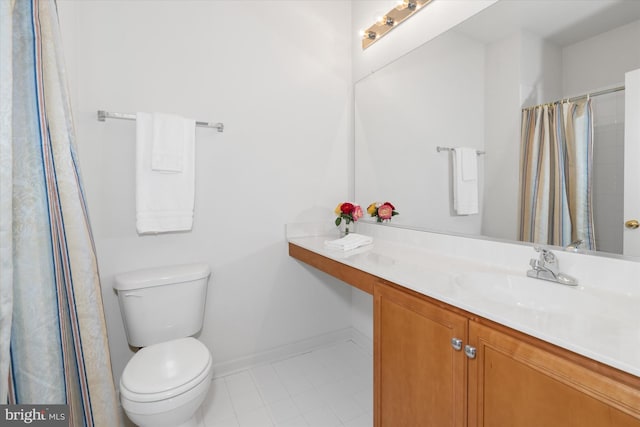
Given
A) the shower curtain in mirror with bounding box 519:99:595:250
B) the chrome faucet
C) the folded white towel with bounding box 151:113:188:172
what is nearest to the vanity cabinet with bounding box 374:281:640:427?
the chrome faucet

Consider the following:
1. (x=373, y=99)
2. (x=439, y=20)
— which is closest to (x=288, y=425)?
(x=373, y=99)

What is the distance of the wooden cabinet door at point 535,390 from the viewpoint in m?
0.61

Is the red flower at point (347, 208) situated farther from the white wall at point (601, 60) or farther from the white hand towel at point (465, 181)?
the white wall at point (601, 60)

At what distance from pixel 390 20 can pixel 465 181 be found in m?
1.17

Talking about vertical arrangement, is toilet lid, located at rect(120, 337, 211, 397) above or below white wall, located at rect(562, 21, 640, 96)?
below

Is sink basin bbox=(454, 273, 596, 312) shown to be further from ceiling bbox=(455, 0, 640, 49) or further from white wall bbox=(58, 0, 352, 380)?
white wall bbox=(58, 0, 352, 380)

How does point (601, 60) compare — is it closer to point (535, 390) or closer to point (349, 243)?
point (535, 390)

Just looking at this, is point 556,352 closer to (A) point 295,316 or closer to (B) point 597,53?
(B) point 597,53

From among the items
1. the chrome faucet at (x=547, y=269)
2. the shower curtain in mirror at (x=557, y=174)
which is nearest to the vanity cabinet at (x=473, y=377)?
the chrome faucet at (x=547, y=269)

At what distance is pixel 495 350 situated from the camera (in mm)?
817

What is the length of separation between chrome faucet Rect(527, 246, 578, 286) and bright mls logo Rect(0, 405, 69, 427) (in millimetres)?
1610

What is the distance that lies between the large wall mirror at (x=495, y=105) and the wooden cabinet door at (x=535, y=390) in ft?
2.05

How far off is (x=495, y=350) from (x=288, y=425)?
1.17 m

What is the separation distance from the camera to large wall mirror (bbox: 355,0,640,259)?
1.05 metres
